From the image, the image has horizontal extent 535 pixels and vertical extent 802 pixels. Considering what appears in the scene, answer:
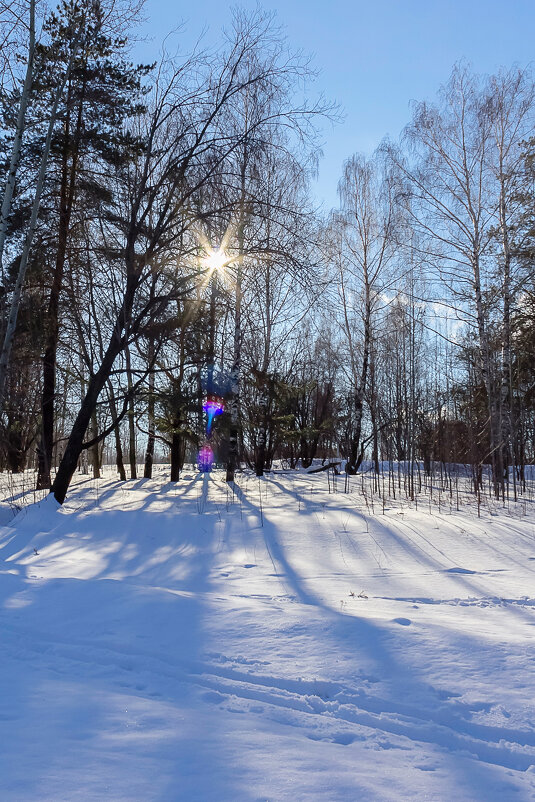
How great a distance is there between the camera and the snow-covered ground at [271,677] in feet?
5.96

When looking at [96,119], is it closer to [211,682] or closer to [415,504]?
[415,504]

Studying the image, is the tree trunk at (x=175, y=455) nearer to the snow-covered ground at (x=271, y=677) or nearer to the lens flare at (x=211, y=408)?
the lens flare at (x=211, y=408)

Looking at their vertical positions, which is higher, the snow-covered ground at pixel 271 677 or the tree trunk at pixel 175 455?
the tree trunk at pixel 175 455

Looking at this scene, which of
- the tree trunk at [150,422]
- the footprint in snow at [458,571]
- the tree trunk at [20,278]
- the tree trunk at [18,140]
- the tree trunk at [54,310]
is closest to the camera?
the footprint in snow at [458,571]

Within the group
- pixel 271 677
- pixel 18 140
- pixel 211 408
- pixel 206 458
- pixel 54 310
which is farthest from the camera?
pixel 206 458

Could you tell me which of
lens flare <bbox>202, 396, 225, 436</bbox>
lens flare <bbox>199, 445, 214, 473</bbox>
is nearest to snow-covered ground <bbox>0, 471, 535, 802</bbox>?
lens flare <bbox>202, 396, 225, 436</bbox>

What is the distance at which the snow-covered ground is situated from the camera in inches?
71.5

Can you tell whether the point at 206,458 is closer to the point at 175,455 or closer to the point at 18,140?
the point at 175,455

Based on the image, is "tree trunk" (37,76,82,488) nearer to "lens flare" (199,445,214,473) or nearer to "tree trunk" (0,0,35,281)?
"tree trunk" (0,0,35,281)

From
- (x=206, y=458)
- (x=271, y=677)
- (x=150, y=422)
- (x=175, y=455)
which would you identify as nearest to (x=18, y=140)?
(x=150, y=422)

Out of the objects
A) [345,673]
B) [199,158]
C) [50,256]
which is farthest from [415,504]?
[50,256]

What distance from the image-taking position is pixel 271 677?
265 cm

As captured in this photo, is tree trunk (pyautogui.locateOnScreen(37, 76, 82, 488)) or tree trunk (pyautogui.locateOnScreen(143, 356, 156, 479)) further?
tree trunk (pyautogui.locateOnScreen(37, 76, 82, 488))

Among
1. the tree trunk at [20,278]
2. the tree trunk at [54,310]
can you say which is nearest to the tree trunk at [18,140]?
the tree trunk at [20,278]
